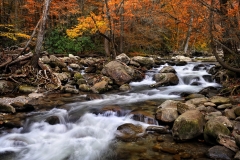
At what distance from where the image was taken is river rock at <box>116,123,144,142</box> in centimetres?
636

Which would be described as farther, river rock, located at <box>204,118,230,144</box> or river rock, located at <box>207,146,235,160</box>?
river rock, located at <box>204,118,230,144</box>

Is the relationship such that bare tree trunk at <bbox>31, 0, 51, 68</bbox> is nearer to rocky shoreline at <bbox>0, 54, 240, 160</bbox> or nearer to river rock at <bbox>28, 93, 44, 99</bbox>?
rocky shoreline at <bbox>0, 54, 240, 160</bbox>

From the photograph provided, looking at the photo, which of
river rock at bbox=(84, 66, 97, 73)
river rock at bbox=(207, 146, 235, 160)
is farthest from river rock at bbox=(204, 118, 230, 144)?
river rock at bbox=(84, 66, 97, 73)

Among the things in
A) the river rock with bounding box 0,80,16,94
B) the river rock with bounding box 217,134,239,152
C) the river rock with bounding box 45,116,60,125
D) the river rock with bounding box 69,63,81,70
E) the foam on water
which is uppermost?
the river rock with bounding box 69,63,81,70

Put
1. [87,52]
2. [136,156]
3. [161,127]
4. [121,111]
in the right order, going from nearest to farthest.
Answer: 1. [136,156]
2. [161,127]
3. [121,111]
4. [87,52]

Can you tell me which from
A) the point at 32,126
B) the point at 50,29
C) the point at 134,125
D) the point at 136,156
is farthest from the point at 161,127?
the point at 50,29

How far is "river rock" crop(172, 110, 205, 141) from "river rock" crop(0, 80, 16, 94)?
295 inches

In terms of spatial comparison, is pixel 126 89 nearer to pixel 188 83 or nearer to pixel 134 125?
pixel 188 83

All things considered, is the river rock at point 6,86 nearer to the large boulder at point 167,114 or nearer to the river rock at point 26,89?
the river rock at point 26,89

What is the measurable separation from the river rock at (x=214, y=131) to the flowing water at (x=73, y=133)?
185 cm

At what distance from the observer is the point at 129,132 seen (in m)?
6.65

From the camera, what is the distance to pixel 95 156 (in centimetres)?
572

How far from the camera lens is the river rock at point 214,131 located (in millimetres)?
5645

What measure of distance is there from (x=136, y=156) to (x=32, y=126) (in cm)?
349
